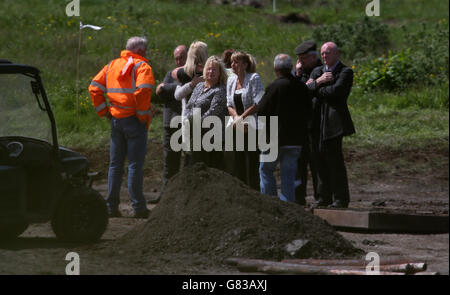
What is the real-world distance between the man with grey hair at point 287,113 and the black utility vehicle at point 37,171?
2254mm

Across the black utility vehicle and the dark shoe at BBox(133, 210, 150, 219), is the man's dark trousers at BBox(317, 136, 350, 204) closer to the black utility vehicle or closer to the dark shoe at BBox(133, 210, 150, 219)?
the dark shoe at BBox(133, 210, 150, 219)

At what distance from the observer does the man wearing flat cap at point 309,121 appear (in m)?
10.9

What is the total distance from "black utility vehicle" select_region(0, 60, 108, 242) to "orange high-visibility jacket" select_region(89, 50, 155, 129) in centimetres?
149

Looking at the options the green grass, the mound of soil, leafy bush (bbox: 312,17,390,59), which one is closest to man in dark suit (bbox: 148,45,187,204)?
the mound of soil

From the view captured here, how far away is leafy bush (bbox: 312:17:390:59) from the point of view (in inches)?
969

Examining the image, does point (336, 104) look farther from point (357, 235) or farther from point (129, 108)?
point (129, 108)

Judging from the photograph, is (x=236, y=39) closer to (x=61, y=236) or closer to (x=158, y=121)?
(x=158, y=121)

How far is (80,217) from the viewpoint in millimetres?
8586

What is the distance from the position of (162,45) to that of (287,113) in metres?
13.5

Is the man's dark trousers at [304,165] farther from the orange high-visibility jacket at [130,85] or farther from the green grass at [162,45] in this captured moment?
the green grass at [162,45]

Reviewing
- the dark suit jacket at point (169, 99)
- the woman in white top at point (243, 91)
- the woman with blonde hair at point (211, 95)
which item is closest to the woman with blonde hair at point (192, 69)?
the woman with blonde hair at point (211, 95)

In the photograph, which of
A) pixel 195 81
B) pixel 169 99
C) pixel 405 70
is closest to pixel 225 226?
pixel 195 81
